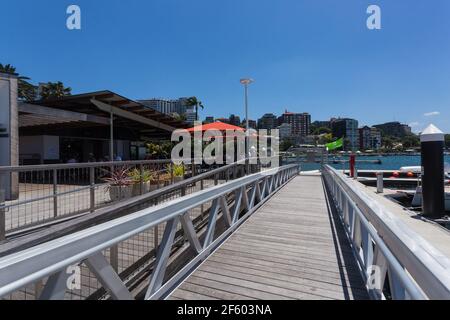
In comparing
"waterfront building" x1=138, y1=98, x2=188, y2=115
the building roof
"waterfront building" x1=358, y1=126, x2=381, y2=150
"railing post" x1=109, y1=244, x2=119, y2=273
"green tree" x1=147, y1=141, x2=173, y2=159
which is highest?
Answer: "waterfront building" x1=138, y1=98, x2=188, y2=115

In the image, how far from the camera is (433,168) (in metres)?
8.80

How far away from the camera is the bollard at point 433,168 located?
8.64m

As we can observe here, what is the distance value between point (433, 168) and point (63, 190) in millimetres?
10070

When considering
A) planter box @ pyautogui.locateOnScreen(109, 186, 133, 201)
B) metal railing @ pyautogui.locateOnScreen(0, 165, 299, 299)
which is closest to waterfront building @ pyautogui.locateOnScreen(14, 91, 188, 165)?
planter box @ pyautogui.locateOnScreen(109, 186, 133, 201)

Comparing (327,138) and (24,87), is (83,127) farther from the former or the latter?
(327,138)

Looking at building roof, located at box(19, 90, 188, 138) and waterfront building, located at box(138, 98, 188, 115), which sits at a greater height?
waterfront building, located at box(138, 98, 188, 115)

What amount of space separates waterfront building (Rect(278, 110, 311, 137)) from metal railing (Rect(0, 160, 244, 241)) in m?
121

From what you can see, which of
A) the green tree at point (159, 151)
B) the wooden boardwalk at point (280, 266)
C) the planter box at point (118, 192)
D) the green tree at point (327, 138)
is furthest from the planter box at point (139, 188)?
the green tree at point (327, 138)

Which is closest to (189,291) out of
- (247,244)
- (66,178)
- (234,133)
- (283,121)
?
(247,244)

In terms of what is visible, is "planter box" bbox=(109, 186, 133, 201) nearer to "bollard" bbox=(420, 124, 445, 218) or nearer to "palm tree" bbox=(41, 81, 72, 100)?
"bollard" bbox=(420, 124, 445, 218)

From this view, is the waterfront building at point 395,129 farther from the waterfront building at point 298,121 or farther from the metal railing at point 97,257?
the metal railing at point 97,257

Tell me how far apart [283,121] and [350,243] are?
125m

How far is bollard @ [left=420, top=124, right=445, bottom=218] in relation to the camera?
8641 millimetres

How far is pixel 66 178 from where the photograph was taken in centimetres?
635
